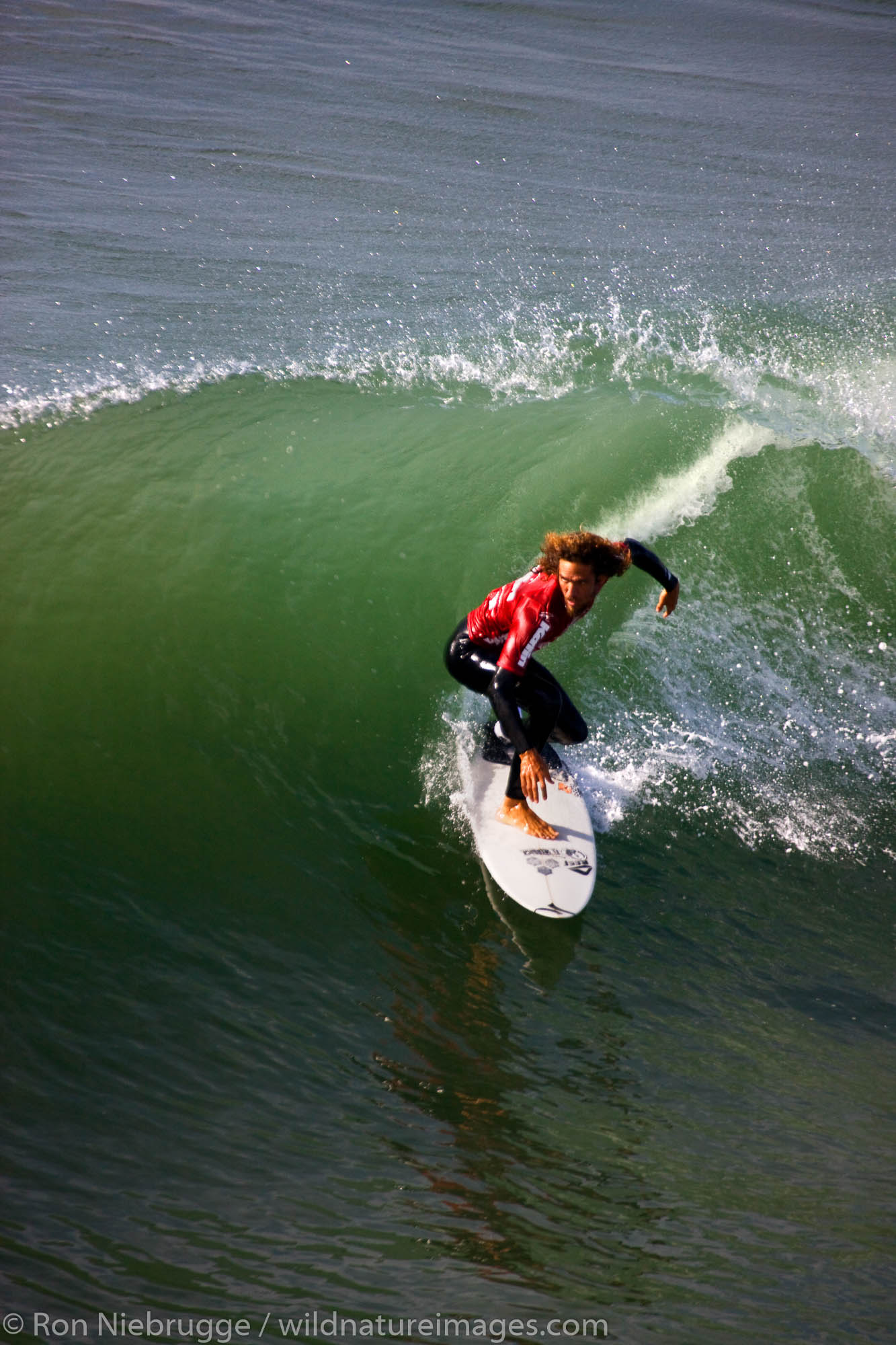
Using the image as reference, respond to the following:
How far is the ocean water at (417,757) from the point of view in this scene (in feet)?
9.64

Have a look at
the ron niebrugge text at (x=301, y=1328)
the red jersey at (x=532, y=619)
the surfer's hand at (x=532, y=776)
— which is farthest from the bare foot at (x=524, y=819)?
the ron niebrugge text at (x=301, y=1328)

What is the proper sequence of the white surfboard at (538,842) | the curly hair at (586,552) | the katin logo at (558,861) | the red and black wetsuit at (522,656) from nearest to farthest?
the curly hair at (586,552)
the red and black wetsuit at (522,656)
the white surfboard at (538,842)
the katin logo at (558,861)

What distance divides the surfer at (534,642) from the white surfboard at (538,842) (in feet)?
0.26

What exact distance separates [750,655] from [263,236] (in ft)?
22.3

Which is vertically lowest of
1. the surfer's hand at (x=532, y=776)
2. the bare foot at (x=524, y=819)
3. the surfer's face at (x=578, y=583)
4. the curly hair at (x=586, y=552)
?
the bare foot at (x=524, y=819)

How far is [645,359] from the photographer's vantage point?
28.0 feet

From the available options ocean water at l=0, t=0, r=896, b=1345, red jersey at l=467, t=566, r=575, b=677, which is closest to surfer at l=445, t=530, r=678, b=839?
red jersey at l=467, t=566, r=575, b=677

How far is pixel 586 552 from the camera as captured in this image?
3973 mm

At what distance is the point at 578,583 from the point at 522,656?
1.35 ft

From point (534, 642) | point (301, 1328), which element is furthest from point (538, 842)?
point (301, 1328)

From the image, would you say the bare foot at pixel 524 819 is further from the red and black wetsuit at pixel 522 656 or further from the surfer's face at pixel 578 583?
the surfer's face at pixel 578 583

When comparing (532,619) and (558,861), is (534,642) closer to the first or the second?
(532,619)

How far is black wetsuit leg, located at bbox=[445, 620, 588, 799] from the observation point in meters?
4.59

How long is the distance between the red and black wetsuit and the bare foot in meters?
0.06
